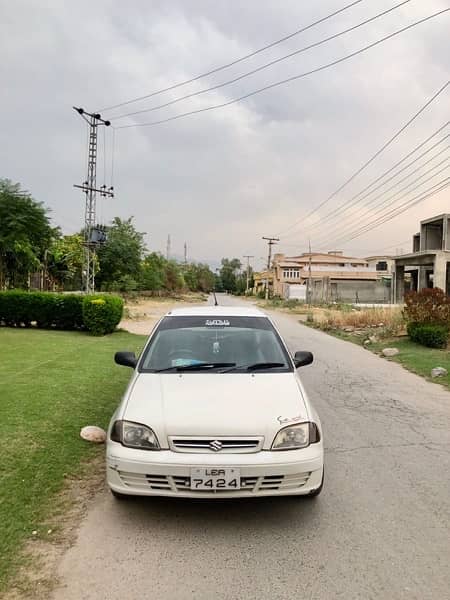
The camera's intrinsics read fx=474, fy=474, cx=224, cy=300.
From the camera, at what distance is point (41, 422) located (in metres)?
5.68

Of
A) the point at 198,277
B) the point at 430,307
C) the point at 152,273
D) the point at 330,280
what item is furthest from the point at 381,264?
the point at 430,307

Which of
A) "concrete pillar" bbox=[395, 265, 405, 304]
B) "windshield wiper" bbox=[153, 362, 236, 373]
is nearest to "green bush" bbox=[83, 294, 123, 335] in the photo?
"windshield wiper" bbox=[153, 362, 236, 373]

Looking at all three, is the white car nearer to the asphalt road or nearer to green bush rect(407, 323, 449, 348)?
the asphalt road

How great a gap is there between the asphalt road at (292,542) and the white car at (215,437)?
300 mm

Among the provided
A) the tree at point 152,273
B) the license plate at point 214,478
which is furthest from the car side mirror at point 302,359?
the tree at point 152,273

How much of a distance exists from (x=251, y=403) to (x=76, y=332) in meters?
14.0

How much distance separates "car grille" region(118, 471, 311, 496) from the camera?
3.30 meters

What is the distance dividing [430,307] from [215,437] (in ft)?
41.4

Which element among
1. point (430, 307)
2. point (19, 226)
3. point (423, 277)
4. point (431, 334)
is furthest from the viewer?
point (423, 277)

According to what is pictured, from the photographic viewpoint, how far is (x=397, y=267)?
3959cm

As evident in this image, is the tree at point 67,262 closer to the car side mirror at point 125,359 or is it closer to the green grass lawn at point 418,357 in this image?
the green grass lawn at point 418,357

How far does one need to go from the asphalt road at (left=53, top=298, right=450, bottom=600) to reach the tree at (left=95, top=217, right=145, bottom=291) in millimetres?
43370

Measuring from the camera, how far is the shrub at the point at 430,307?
14.2 metres

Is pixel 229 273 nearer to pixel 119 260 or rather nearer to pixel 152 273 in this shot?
pixel 152 273
